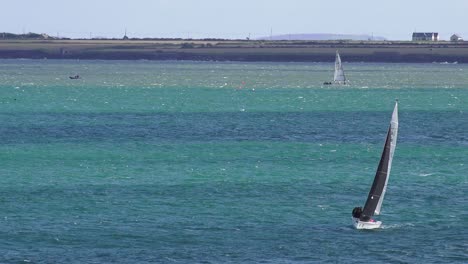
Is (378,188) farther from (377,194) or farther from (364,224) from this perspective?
(364,224)

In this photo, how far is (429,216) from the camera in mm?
59188

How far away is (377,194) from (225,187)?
12.5 m

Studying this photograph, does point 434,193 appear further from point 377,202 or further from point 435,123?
point 435,123

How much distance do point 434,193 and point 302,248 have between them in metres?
16.3

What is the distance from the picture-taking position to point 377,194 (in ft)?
190

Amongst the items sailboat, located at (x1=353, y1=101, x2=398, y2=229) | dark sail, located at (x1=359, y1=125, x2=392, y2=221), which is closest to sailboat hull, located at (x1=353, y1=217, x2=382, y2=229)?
sailboat, located at (x1=353, y1=101, x2=398, y2=229)

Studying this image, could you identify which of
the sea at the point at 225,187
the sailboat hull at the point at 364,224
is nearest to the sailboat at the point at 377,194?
the sailboat hull at the point at 364,224

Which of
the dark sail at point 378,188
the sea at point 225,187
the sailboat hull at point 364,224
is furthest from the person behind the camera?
the dark sail at point 378,188

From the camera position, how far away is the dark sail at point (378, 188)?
186ft

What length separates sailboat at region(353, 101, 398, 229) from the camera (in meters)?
56.3

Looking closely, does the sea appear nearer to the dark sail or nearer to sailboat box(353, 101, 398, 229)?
sailboat box(353, 101, 398, 229)

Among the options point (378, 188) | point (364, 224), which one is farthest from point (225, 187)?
point (364, 224)

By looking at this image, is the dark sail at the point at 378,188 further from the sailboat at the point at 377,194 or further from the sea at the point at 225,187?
the sea at the point at 225,187

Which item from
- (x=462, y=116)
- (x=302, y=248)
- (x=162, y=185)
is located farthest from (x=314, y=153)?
(x=462, y=116)
